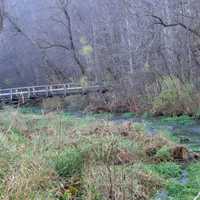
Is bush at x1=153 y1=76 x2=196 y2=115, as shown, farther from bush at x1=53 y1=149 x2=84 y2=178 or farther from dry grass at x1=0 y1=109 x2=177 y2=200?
bush at x1=53 y1=149 x2=84 y2=178

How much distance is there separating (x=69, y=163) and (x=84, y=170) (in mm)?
353

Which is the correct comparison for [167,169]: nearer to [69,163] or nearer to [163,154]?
[163,154]


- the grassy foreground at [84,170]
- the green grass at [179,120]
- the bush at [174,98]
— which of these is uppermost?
the grassy foreground at [84,170]

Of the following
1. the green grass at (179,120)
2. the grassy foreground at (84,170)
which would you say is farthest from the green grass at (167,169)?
the green grass at (179,120)

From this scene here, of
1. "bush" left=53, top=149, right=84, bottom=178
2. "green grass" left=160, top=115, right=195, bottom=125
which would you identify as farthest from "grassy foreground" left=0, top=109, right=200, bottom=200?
"green grass" left=160, top=115, right=195, bottom=125

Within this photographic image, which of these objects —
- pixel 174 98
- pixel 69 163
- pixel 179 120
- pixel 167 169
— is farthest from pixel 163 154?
pixel 174 98

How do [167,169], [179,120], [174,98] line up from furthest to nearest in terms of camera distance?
[174,98] → [179,120] → [167,169]

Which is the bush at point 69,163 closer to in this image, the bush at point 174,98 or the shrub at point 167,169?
the shrub at point 167,169

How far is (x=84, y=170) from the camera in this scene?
303 inches

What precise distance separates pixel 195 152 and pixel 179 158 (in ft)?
2.75

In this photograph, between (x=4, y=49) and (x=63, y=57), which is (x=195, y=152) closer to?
(x=63, y=57)

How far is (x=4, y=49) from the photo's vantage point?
45719mm

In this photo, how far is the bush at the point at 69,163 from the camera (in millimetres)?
7727

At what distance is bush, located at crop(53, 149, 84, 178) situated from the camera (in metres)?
7.73
